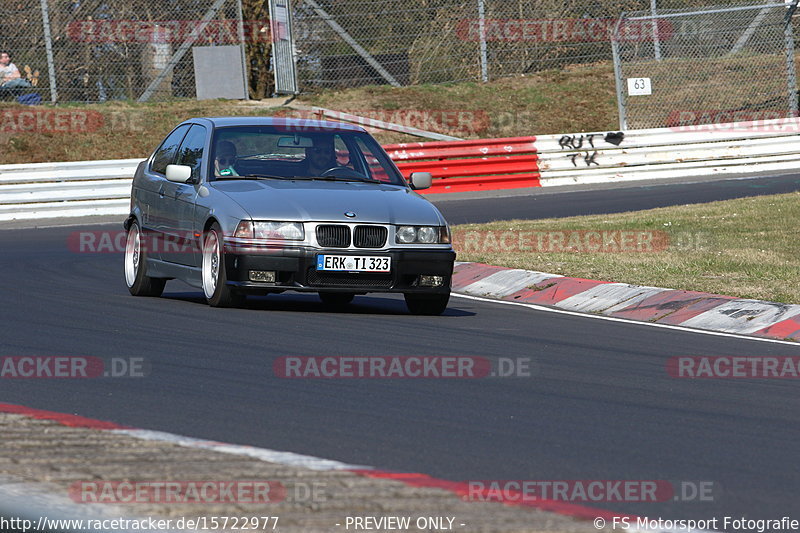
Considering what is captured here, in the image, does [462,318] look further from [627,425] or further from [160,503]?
[160,503]

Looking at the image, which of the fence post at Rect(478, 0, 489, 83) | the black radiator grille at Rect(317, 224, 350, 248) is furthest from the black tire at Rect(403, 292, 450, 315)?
the fence post at Rect(478, 0, 489, 83)

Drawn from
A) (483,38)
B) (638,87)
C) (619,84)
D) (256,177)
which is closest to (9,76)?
(483,38)

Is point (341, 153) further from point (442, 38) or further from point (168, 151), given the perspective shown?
→ point (442, 38)

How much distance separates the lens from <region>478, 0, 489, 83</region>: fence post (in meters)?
28.7

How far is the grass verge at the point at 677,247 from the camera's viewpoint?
489 inches

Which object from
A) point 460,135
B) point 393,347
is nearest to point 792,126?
point 460,135

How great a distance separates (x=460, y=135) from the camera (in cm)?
3130

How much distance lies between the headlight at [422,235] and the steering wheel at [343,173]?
3.28 feet

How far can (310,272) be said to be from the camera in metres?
10.4

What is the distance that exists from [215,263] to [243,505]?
22.1ft

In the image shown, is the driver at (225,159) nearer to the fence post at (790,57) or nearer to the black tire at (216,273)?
the black tire at (216,273)

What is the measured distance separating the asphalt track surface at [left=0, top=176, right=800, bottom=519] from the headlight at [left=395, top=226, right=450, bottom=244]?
0.61m

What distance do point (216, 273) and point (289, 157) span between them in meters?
1.27

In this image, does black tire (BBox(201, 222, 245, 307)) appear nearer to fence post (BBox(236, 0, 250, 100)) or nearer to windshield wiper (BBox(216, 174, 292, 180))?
windshield wiper (BBox(216, 174, 292, 180))
